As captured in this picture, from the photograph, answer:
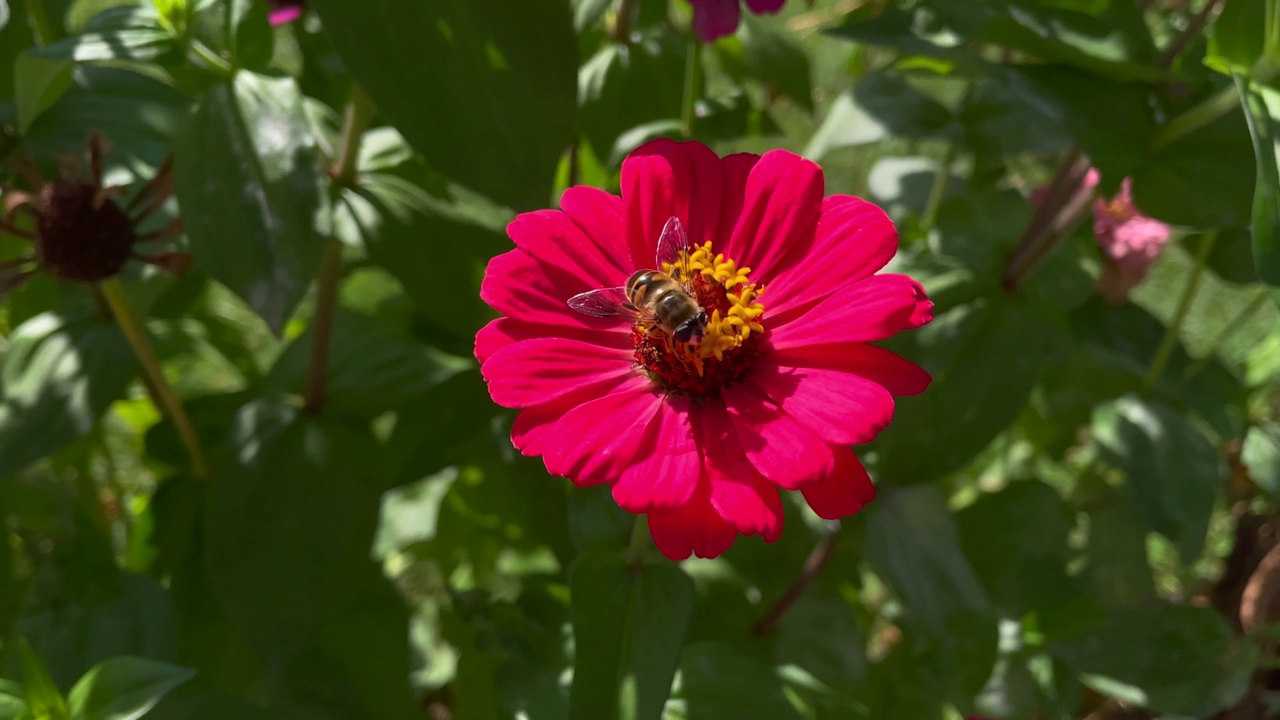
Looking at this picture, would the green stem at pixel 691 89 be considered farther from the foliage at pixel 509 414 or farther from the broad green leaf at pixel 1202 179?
the broad green leaf at pixel 1202 179

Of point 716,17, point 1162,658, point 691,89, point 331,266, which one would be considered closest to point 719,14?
point 716,17

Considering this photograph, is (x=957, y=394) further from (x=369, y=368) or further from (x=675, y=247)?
(x=369, y=368)

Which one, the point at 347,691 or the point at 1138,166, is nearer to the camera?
the point at 1138,166

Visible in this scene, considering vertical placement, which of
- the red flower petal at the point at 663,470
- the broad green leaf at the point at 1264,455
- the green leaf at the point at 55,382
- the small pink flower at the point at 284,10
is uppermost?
the small pink flower at the point at 284,10

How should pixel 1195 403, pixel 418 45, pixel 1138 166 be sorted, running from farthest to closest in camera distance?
1. pixel 1195 403
2. pixel 1138 166
3. pixel 418 45

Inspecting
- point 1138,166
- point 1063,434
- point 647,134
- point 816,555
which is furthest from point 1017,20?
point 1063,434

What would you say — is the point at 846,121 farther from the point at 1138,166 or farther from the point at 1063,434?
the point at 1063,434

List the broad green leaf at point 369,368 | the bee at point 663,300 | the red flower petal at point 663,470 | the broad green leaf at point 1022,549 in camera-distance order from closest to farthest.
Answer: the red flower petal at point 663,470 → the bee at point 663,300 → the broad green leaf at point 369,368 → the broad green leaf at point 1022,549

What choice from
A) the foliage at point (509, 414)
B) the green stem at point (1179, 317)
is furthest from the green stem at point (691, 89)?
the green stem at point (1179, 317)
